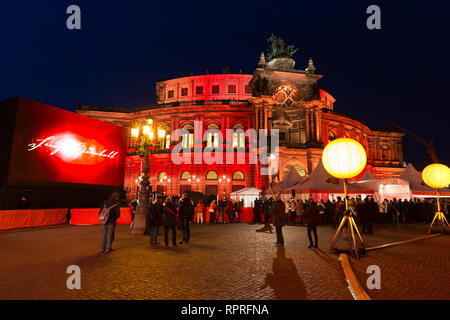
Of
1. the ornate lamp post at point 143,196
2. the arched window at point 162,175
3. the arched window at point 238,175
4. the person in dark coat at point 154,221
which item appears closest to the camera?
the person in dark coat at point 154,221

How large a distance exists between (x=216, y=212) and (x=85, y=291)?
16496 millimetres

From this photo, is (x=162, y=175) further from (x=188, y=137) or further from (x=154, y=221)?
(x=154, y=221)

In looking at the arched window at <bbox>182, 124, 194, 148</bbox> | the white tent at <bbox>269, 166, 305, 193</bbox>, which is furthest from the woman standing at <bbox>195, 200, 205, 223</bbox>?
the arched window at <bbox>182, 124, 194, 148</bbox>

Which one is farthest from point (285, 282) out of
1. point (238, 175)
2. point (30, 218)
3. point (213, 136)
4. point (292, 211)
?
point (213, 136)

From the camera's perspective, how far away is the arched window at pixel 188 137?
37.5m

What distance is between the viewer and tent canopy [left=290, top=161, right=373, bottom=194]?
17281 millimetres

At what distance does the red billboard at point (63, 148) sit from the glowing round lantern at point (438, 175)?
21999mm

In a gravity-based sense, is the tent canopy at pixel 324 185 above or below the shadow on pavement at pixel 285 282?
above

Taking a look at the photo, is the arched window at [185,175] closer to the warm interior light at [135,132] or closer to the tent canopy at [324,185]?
the tent canopy at [324,185]

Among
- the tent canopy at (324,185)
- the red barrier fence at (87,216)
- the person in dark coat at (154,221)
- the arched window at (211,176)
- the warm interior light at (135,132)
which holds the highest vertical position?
the warm interior light at (135,132)

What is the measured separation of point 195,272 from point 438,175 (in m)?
12.9

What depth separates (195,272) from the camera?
222 inches

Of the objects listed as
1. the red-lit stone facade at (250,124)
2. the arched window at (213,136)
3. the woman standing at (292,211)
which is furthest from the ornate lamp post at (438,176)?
the arched window at (213,136)
